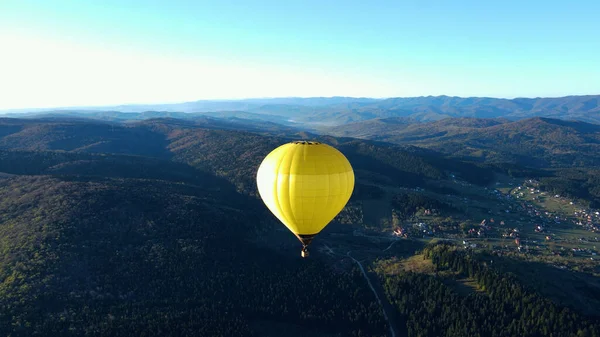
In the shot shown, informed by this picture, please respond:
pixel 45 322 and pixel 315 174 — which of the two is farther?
pixel 45 322

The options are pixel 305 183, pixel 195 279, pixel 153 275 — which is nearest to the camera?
pixel 305 183

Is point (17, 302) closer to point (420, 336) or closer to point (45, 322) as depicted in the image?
point (45, 322)

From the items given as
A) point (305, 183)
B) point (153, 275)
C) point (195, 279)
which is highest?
point (305, 183)


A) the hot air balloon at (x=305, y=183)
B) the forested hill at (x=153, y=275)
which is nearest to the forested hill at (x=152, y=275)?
the forested hill at (x=153, y=275)

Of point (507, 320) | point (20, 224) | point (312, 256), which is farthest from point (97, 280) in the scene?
point (507, 320)

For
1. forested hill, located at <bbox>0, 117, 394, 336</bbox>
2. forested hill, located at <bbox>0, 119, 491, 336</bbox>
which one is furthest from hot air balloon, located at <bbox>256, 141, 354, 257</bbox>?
forested hill, located at <bbox>0, 117, 394, 336</bbox>

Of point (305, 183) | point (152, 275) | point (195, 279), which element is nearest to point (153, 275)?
point (152, 275)

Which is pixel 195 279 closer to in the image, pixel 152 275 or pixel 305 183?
pixel 152 275

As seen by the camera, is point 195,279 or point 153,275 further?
point 195,279

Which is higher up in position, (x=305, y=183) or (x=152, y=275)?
(x=305, y=183)
